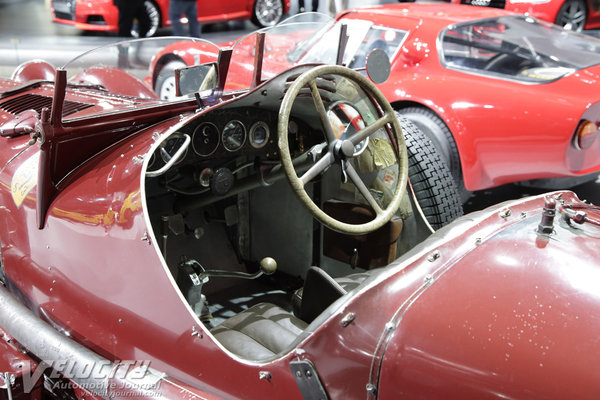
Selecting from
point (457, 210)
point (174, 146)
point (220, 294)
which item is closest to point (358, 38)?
point (457, 210)

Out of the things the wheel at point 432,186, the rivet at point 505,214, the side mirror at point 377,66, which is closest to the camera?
the rivet at point 505,214

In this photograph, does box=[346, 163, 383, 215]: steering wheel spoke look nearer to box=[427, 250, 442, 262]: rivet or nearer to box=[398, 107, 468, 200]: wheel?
box=[427, 250, 442, 262]: rivet

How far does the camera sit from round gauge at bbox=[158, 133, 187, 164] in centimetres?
206

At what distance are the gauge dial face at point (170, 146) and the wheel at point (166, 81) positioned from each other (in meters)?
3.26

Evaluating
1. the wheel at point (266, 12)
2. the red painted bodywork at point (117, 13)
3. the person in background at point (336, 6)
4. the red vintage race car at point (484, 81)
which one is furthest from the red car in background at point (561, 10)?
the red painted bodywork at point (117, 13)

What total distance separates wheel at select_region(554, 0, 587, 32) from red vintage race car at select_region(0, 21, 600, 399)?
560cm

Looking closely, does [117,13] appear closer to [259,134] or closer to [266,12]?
[266,12]

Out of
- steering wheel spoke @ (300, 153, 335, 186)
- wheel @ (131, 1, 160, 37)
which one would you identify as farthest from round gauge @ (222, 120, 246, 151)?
wheel @ (131, 1, 160, 37)

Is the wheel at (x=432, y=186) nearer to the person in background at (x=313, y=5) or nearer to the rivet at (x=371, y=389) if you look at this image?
the rivet at (x=371, y=389)

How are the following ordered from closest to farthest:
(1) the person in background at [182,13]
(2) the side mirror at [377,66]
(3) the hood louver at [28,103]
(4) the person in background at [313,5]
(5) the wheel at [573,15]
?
(2) the side mirror at [377,66], (3) the hood louver at [28,103], (1) the person in background at [182,13], (5) the wheel at [573,15], (4) the person in background at [313,5]

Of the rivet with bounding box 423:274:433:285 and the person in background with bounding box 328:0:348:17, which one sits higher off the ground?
the person in background with bounding box 328:0:348:17

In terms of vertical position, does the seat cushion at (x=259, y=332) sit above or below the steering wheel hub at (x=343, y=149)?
below

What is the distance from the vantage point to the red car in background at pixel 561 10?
738 cm

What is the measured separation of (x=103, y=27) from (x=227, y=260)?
5.54 meters
